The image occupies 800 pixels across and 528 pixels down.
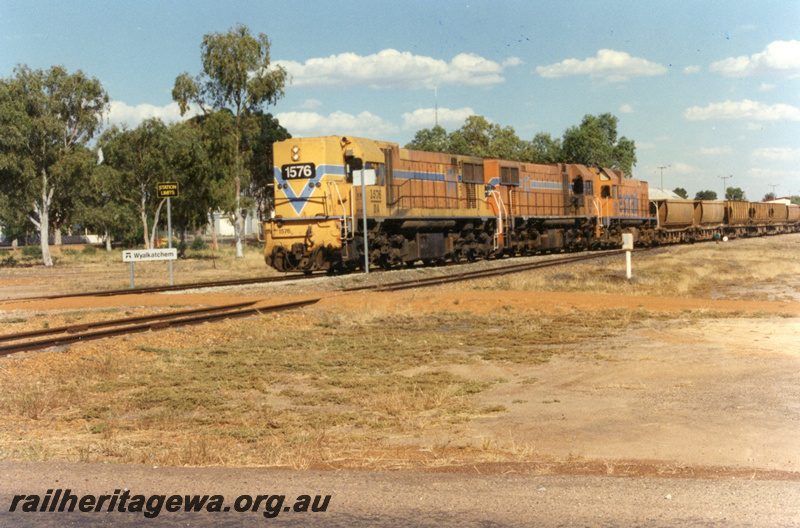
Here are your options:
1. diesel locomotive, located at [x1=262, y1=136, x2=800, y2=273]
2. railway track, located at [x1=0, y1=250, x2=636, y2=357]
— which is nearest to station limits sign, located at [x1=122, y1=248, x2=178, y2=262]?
railway track, located at [x1=0, y1=250, x2=636, y2=357]

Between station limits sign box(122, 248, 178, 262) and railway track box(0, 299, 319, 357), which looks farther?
station limits sign box(122, 248, 178, 262)

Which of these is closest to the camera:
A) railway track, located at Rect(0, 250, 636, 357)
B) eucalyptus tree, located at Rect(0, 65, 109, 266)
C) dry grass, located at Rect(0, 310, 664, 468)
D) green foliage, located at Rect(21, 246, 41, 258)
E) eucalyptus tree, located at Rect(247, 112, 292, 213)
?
dry grass, located at Rect(0, 310, 664, 468)

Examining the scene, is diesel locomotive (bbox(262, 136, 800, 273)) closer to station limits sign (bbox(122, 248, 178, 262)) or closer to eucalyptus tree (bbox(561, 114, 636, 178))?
station limits sign (bbox(122, 248, 178, 262))

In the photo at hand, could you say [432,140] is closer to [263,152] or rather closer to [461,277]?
[263,152]

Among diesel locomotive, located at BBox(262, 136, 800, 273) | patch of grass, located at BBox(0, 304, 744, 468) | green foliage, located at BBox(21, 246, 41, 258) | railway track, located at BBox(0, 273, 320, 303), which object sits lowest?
patch of grass, located at BBox(0, 304, 744, 468)

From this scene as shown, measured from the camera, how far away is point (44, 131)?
148 feet

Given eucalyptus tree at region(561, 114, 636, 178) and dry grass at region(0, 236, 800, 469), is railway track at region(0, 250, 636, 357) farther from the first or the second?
eucalyptus tree at region(561, 114, 636, 178)

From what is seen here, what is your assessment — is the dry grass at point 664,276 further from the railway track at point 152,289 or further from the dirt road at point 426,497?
the dirt road at point 426,497

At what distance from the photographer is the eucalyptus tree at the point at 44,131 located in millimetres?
43406

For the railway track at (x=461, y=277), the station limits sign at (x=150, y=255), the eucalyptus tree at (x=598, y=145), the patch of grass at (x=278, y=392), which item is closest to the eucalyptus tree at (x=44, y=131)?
the station limits sign at (x=150, y=255)

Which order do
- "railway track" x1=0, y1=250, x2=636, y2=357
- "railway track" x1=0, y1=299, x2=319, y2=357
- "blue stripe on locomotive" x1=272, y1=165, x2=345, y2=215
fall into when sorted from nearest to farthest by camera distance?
"railway track" x1=0, y1=299, x2=319, y2=357, "railway track" x1=0, y1=250, x2=636, y2=357, "blue stripe on locomotive" x1=272, y1=165, x2=345, y2=215

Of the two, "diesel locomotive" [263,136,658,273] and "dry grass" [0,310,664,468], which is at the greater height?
"diesel locomotive" [263,136,658,273]

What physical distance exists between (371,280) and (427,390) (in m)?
13.4

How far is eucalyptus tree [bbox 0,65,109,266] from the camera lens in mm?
43406
